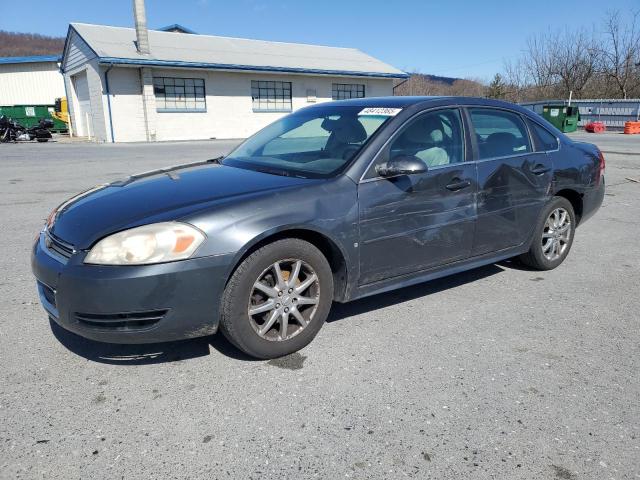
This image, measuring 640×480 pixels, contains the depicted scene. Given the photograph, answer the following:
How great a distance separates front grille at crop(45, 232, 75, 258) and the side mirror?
1923 mm

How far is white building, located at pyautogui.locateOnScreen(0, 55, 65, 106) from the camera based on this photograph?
142 ft

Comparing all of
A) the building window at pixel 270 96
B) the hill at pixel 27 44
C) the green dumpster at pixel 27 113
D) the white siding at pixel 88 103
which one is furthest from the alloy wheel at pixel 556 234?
the hill at pixel 27 44

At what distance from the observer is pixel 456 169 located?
3793 mm

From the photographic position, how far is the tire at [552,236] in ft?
15.2

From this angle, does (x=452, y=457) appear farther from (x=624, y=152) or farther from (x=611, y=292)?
(x=624, y=152)

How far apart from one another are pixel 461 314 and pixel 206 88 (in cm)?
2297

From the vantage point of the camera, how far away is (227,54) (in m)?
26.0

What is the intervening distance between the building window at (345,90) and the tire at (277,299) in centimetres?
2639

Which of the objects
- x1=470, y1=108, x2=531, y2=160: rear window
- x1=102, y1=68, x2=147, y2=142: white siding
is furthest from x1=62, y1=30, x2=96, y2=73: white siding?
x1=470, y1=108, x2=531, y2=160: rear window

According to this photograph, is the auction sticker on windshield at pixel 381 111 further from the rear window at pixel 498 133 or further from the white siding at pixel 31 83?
the white siding at pixel 31 83

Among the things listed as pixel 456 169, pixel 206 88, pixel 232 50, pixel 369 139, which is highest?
pixel 232 50

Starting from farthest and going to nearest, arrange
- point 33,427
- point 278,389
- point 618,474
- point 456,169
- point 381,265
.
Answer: point 456,169 → point 381,265 → point 278,389 → point 33,427 → point 618,474

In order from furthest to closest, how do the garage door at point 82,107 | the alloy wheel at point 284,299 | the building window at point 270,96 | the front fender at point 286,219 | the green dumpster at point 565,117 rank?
the green dumpster at point 565,117
the building window at point 270,96
the garage door at point 82,107
the alloy wheel at point 284,299
the front fender at point 286,219

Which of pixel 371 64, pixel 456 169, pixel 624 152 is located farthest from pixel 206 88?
pixel 456 169
